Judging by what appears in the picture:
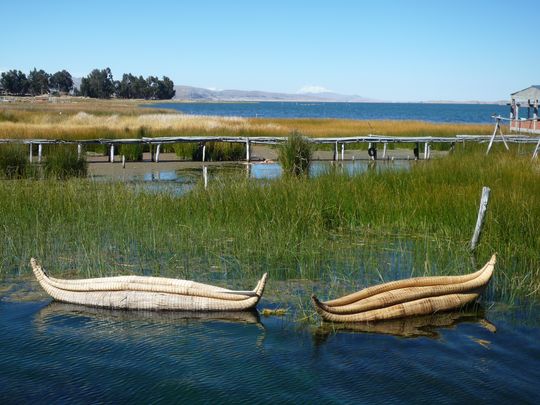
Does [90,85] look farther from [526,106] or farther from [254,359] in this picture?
[254,359]

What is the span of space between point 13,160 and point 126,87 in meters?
149

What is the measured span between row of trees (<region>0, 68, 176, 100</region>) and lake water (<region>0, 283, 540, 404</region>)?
139478mm

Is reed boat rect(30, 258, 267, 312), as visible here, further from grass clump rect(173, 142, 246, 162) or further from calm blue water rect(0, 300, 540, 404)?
grass clump rect(173, 142, 246, 162)

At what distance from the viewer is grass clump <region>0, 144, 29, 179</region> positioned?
17.6 metres

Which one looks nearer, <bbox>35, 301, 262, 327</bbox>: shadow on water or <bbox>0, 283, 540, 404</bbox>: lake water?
<bbox>0, 283, 540, 404</bbox>: lake water

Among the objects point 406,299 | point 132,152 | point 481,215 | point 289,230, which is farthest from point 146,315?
point 132,152

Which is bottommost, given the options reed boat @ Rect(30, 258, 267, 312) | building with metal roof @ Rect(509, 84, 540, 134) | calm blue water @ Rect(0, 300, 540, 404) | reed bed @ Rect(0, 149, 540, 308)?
calm blue water @ Rect(0, 300, 540, 404)

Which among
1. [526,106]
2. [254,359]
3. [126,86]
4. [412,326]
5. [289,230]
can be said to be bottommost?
[254,359]

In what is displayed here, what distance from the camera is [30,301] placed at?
816 centimetres

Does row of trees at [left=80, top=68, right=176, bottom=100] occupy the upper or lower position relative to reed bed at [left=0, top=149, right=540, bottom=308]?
upper

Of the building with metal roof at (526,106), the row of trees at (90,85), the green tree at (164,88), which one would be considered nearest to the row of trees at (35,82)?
the row of trees at (90,85)

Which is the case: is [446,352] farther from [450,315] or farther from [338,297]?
[338,297]

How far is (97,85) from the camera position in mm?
146250

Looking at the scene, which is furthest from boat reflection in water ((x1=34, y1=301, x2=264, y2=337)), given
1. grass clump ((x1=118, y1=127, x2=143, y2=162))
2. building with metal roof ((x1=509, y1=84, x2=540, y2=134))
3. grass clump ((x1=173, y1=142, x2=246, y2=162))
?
building with metal roof ((x1=509, y1=84, x2=540, y2=134))
